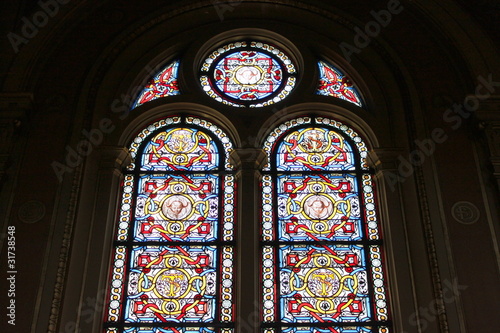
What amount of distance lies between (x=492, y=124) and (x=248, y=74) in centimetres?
311

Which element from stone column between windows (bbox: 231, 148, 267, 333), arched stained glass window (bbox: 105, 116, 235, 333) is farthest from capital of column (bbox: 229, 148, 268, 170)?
arched stained glass window (bbox: 105, 116, 235, 333)

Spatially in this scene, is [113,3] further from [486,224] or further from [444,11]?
[486,224]

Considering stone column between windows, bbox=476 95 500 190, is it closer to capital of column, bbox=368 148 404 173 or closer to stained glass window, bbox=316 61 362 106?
capital of column, bbox=368 148 404 173

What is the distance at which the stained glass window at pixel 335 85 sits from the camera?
9031mm

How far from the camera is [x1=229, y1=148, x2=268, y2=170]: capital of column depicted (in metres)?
8.23

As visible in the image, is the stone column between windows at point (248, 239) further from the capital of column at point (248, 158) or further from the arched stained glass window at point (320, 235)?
the arched stained glass window at point (320, 235)

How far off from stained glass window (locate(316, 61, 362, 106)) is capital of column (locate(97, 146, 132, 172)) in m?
2.57

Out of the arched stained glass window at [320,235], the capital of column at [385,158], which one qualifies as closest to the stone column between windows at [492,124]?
the capital of column at [385,158]

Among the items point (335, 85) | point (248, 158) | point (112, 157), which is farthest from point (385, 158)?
point (112, 157)

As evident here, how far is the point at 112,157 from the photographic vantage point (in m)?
8.22

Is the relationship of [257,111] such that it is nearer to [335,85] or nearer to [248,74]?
[248,74]

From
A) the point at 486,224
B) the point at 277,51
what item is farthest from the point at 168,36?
the point at 486,224

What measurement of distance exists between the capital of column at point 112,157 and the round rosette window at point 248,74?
148 centimetres

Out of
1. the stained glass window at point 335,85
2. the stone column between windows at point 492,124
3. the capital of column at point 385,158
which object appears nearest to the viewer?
the stone column between windows at point 492,124
